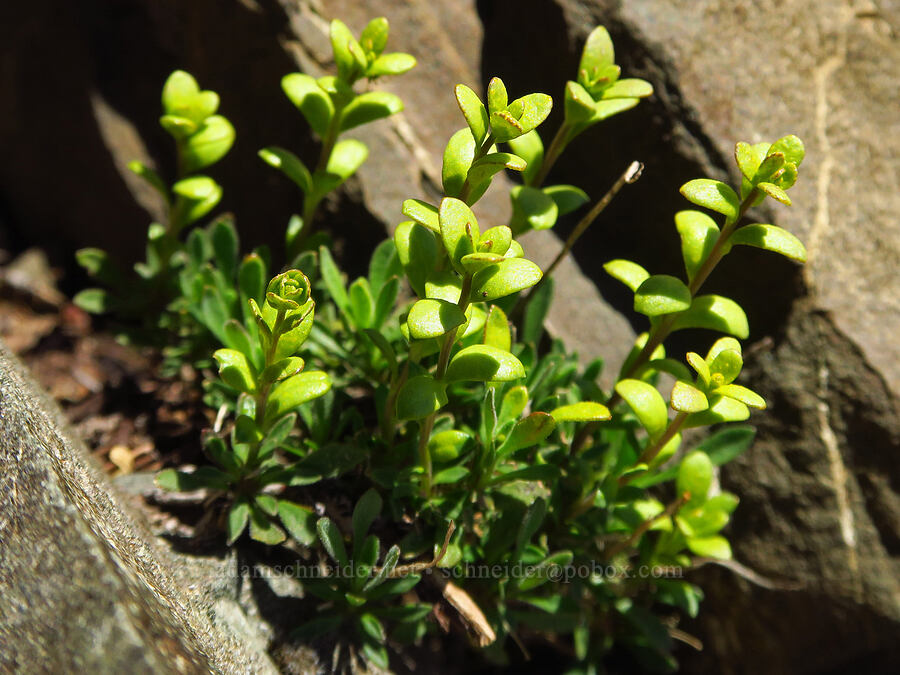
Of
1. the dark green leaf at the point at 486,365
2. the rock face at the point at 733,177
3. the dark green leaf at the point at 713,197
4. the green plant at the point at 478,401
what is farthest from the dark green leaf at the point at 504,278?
the rock face at the point at 733,177

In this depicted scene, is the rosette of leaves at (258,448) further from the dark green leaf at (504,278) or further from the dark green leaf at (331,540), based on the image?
the dark green leaf at (504,278)

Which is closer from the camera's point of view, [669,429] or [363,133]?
[669,429]

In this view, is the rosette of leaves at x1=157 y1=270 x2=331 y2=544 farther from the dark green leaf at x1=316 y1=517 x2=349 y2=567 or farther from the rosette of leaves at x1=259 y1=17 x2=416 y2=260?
the rosette of leaves at x1=259 y1=17 x2=416 y2=260

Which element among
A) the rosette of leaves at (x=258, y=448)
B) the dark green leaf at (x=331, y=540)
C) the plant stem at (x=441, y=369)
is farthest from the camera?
the dark green leaf at (x=331, y=540)

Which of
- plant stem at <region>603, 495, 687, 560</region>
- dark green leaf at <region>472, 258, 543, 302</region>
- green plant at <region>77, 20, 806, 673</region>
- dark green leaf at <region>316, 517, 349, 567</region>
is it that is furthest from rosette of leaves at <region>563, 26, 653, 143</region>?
dark green leaf at <region>316, 517, 349, 567</region>

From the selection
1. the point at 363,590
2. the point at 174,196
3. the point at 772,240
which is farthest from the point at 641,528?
the point at 174,196

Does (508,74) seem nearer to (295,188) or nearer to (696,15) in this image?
(696,15)

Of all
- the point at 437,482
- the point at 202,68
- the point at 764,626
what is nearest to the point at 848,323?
the point at 764,626
